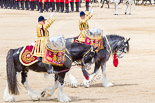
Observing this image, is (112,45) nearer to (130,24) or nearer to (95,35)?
(95,35)

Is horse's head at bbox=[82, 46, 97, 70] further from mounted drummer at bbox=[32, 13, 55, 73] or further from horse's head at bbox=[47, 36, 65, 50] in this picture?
horse's head at bbox=[47, 36, 65, 50]

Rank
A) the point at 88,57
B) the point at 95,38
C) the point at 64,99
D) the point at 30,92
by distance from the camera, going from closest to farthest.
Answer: the point at 64,99
the point at 30,92
the point at 88,57
the point at 95,38

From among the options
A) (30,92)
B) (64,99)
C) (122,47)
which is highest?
(122,47)

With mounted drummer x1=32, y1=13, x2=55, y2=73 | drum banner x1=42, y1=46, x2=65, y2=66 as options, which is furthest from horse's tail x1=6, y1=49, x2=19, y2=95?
drum banner x1=42, y1=46, x2=65, y2=66

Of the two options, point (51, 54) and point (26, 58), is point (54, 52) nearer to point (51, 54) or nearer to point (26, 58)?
point (51, 54)

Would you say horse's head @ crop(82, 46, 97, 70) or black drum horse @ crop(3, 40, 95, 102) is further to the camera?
horse's head @ crop(82, 46, 97, 70)

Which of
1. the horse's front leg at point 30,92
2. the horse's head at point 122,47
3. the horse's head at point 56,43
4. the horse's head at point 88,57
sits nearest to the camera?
the horse's head at point 56,43

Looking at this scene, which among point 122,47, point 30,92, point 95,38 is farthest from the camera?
point 122,47

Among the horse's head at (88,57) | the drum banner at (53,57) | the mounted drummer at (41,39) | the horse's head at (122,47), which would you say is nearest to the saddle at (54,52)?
the drum banner at (53,57)

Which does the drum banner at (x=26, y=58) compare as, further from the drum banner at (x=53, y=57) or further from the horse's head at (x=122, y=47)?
the horse's head at (x=122, y=47)

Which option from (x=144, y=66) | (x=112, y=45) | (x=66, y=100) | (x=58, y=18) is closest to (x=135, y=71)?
(x=144, y=66)

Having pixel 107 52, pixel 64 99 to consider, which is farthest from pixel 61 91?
pixel 107 52

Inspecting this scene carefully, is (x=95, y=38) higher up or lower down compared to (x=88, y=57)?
higher up

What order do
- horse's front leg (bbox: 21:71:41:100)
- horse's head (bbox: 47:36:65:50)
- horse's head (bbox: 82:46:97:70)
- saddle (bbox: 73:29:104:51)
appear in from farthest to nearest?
saddle (bbox: 73:29:104:51), horse's head (bbox: 82:46:97:70), horse's front leg (bbox: 21:71:41:100), horse's head (bbox: 47:36:65:50)
